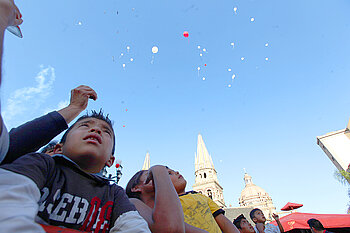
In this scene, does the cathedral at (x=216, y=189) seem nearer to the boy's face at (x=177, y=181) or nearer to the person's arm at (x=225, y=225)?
the person's arm at (x=225, y=225)

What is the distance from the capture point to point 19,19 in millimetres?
753

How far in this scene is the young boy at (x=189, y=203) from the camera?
66.7 inches

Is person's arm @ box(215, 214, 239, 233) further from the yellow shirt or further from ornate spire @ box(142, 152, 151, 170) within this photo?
ornate spire @ box(142, 152, 151, 170)

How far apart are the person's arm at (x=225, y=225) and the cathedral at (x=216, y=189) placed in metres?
33.2

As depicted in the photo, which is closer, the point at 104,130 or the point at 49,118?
the point at 49,118

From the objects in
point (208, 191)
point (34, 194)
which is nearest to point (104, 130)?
point (34, 194)

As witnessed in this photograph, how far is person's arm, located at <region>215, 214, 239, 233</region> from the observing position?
201cm

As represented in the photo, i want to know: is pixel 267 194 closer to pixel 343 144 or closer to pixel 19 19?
pixel 343 144

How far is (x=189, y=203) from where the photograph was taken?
2.00m

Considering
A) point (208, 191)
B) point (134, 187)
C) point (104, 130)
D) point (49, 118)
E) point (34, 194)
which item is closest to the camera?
point (34, 194)

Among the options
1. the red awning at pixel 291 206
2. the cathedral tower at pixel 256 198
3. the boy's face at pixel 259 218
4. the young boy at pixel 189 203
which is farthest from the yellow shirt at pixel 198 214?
the cathedral tower at pixel 256 198

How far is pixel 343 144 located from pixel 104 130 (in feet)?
103

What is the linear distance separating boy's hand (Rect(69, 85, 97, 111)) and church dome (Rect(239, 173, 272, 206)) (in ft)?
198

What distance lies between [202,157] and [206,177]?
5.10 metres
